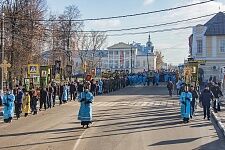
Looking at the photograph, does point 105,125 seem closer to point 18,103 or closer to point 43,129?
point 43,129

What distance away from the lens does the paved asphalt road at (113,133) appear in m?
15.6

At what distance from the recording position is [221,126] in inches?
801

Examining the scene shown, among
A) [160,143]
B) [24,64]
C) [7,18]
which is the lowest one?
[160,143]

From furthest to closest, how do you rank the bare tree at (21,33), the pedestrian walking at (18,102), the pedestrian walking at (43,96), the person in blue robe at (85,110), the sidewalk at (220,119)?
the bare tree at (21,33), the pedestrian walking at (43,96), the pedestrian walking at (18,102), the person in blue robe at (85,110), the sidewalk at (220,119)

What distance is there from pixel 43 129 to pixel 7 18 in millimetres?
22978

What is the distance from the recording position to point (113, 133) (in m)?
18.7

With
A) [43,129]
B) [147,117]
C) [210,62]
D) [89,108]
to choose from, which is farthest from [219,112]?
[210,62]

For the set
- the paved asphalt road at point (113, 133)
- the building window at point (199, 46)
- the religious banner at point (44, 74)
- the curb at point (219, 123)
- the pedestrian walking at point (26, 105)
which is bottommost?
the paved asphalt road at point (113, 133)

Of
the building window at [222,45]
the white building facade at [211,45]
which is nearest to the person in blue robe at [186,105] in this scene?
the white building facade at [211,45]

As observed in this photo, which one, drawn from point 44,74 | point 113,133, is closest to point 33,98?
point 44,74

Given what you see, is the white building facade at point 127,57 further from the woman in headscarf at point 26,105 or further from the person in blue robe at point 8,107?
the person in blue robe at point 8,107

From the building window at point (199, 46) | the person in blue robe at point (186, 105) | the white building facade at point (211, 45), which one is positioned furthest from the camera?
the building window at point (199, 46)

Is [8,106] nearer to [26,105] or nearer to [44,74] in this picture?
[26,105]

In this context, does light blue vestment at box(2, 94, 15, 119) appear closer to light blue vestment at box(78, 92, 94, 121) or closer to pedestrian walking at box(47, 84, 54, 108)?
light blue vestment at box(78, 92, 94, 121)
